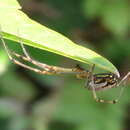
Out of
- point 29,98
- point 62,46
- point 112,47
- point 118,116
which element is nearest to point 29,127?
point 29,98

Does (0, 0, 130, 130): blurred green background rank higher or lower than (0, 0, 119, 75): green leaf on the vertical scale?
lower

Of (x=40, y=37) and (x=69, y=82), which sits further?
(x=69, y=82)

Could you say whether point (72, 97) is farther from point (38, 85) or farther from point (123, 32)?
point (123, 32)

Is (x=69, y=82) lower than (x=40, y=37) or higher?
lower

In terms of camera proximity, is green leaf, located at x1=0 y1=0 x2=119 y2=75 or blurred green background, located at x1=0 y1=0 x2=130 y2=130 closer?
green leaf, located at x1=0 y1=0 x2=119 y2=75
